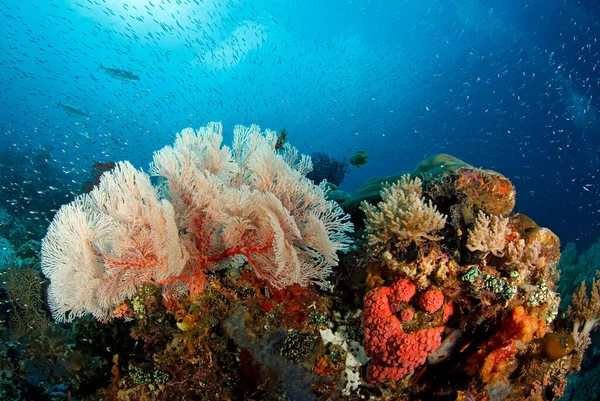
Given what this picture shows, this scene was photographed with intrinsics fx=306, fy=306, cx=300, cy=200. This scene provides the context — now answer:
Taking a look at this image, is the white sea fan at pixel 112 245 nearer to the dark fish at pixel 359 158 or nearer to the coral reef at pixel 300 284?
the coral reef at pixel 300 284

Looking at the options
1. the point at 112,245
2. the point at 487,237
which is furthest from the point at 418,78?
the point at 112,245

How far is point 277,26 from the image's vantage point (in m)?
78.4

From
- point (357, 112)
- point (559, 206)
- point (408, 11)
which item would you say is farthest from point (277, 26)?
point (559, 206)

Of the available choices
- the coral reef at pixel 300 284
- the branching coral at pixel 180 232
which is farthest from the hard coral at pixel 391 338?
the branching coral at pixel 180 232

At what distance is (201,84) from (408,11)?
7876cm

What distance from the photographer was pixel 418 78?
81.2m

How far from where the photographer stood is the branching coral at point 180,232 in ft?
10.6

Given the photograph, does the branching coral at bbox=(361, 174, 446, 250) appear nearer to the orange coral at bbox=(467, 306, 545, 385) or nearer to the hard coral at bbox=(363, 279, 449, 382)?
the hard coral at bbox=(363, 279, 449, 382)

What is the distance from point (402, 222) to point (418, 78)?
8944cm

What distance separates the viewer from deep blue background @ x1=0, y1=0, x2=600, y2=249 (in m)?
39.3

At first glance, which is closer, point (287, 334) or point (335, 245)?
point (335, 245)

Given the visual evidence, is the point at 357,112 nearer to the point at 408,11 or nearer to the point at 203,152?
the point at 408,11

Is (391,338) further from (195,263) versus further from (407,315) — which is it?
(195,263)

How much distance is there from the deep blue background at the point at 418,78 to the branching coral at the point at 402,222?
73.3ft
